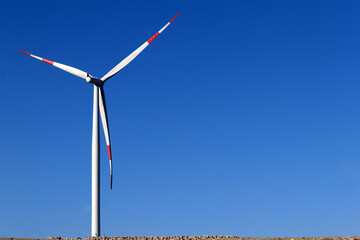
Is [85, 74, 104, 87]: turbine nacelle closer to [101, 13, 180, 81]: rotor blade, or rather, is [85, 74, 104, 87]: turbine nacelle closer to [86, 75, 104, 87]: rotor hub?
[86, 75, 104, 87]: rotor hub

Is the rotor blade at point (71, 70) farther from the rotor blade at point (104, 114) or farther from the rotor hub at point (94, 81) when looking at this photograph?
the rotor blade at point (104, 114)

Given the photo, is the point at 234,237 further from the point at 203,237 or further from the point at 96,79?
the point at 96,79

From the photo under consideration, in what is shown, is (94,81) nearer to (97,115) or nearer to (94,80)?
(94,80)

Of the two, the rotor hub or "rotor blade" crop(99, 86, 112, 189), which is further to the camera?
"rotor blade" crop(99, 86, 112, 189)

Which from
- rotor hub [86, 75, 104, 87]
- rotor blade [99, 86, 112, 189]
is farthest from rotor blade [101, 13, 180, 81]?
rotor blade [99, 86, 112, 189]

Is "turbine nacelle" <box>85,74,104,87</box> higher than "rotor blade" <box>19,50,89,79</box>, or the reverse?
"rotor blade" <box>19,50,89,79</box>

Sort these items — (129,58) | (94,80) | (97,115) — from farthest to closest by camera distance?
(129,58), (94,80), (97,115)

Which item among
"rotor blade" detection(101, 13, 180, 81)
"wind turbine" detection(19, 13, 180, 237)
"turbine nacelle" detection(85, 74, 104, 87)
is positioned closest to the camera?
"wind turbine" detection(19, 13, 180, 237)

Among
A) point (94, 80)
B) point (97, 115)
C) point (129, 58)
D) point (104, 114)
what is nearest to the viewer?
point (97, 115)

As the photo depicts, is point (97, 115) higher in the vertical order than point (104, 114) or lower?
lower

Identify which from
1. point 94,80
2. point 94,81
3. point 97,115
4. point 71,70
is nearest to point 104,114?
point 97,115

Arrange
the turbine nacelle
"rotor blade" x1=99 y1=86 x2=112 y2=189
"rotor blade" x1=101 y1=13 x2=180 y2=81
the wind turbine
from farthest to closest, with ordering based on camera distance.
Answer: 1. "rotor blade" x1=101 y1=13 x2=180 y2=81
2. "rotor blade" x1=99 y1=86 x2=112 y2=189
3. the turbine nacelle
4. the wind turbine

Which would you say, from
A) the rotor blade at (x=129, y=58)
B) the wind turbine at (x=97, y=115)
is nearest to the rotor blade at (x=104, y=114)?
the wind turbine at (x=97, y=115)

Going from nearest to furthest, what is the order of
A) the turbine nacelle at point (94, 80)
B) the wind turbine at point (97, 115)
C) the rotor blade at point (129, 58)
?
the wind turbine at point (97, 115) → the turbine nacelle at point (94, 80) → the rotor blade at point (129, 58)
